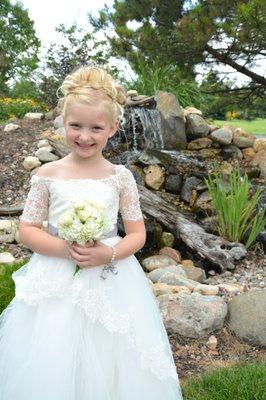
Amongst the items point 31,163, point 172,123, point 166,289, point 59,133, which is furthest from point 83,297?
point 172,123

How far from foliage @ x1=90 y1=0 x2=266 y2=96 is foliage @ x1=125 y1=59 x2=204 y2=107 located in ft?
0.80

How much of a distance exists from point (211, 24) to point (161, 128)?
1.64m

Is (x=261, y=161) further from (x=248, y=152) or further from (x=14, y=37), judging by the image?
(x=14, y=37)

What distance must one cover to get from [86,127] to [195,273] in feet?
10.7

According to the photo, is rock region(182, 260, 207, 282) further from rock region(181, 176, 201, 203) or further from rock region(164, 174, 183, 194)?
rock region(164, 174, 183, 194)

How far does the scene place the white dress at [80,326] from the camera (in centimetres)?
207

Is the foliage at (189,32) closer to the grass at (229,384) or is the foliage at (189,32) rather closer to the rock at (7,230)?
the rock at (7,230)

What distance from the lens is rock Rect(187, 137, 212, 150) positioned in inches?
315

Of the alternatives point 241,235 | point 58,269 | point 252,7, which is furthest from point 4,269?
point 252,7

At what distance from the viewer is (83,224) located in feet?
6.17

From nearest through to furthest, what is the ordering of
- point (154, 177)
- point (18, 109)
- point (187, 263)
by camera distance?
1. point (187, 263)
2. point (154, 177)
3. point (18, 109)

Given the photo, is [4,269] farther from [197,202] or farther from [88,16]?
[88,16]

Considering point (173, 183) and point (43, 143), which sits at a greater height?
point (43, 143)

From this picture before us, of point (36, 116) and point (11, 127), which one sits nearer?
point (11, 127)
